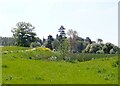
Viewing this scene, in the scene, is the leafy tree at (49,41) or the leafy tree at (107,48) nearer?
the leafy tree at (107,48)

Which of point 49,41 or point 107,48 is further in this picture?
point 49,41

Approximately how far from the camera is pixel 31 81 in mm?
23422

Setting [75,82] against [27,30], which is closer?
[75,82]

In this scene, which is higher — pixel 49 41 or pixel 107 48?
pixel 49 41

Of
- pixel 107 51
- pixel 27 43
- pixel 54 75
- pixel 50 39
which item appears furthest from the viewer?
pixel 50 39

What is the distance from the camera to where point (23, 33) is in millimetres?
138875

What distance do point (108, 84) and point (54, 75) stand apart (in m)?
5.10

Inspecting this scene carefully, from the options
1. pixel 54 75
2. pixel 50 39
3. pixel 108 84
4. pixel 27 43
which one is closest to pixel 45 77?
pixel 54 75

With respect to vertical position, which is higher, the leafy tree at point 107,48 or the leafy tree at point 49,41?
the leafy tree at point 49,41

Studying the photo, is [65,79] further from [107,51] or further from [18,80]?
[107,51]

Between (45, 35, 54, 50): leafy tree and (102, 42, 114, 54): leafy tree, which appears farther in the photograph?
(45, 35, 54, 50): leafy tree

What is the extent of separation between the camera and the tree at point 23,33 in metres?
134

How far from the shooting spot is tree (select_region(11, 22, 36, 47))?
439 feet

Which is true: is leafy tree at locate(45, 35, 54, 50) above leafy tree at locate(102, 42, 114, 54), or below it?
above
